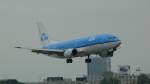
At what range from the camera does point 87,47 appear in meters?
180

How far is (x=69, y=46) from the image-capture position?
18700 cm

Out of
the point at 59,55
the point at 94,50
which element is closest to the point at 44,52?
the point at 59,55

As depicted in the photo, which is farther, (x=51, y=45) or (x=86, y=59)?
(x=51, y=45)

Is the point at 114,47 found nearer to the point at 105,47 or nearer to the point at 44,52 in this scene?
the point at 105,47

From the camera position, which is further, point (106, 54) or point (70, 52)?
point (70, 52)

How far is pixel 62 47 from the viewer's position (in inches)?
7470

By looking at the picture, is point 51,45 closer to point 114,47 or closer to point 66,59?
point 66,59

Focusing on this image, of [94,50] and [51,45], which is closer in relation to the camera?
[94,50]

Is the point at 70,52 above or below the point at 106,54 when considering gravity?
above

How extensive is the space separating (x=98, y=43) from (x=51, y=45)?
2121 centimetres

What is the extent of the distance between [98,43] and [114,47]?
3696 millimetres

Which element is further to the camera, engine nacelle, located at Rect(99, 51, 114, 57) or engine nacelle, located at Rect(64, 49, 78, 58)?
engine nacelle, located at Rect(64, 49, 78, 58)

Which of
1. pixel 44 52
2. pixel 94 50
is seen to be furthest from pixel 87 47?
pixel 44 52

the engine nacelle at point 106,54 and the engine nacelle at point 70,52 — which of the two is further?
the engine nacelle at point 70,52
